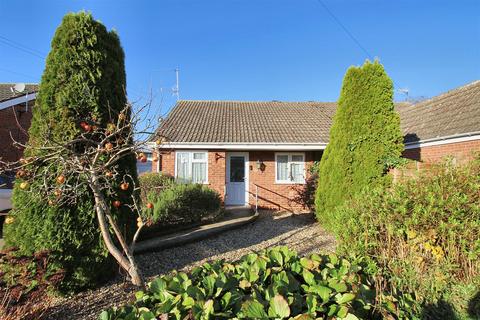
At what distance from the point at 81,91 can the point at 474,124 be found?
30.9 ft

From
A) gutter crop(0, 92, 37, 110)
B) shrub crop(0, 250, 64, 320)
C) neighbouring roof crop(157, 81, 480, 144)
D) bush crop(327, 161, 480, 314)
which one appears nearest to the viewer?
shrub crop(0, 250, 64, 320)

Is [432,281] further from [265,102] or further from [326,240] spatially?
[265,102]

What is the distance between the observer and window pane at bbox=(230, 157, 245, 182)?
13.1m

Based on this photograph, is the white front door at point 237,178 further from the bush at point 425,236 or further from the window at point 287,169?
the bush at point 425,236

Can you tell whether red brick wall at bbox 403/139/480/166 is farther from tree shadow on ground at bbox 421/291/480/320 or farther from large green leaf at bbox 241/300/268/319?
large green leaf at bbox 241/300/268/319

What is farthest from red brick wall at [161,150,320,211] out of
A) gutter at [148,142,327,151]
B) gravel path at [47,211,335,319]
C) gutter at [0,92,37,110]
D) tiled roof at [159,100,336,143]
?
gutter at [0,92,37,110]

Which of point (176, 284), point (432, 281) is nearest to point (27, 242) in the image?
point (176, 284)

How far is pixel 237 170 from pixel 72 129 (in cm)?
912

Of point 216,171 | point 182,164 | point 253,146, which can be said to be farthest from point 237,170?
point 182,164

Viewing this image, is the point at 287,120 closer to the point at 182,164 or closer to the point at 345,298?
the point at 182,164

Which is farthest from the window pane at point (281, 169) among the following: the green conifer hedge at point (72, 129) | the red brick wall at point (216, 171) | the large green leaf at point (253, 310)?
the large green leaf at point (253, 310)

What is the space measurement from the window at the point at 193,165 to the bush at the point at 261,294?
10.4 meters

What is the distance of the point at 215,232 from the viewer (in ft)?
25.0

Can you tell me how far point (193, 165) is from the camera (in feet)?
42.3
